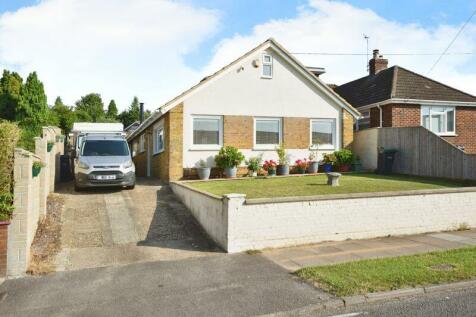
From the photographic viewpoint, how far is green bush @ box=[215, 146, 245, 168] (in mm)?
15773

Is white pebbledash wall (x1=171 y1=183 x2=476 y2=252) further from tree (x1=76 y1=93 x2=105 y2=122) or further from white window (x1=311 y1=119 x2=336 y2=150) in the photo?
tree (x1=76 y1=93 x2=105 y2=122)

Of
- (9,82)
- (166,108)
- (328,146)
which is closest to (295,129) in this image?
(328,146)

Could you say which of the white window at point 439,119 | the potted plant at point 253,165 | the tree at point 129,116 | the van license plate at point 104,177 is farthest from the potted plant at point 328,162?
the tree at point 129,116

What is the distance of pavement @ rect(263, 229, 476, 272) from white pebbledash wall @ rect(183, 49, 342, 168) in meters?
8.53

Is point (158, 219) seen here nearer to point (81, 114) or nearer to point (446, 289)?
point (446, 289)

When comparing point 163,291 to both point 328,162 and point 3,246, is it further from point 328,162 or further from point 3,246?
point 328,162

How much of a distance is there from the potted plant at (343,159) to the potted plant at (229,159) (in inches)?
191

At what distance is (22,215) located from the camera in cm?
684

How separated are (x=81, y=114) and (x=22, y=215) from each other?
182 feet

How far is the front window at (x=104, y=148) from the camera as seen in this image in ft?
45.7

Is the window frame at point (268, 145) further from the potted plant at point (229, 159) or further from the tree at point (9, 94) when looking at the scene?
the tree at point (9, 94)

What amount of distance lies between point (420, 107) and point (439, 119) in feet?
5.09

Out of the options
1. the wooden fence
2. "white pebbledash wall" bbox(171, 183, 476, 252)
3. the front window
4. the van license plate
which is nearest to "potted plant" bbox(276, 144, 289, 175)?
the wooden fence

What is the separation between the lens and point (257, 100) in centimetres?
1711
